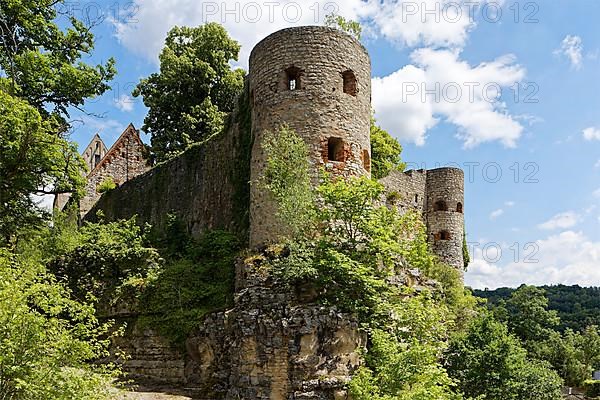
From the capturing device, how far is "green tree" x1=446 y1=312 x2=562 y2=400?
52.7 feet

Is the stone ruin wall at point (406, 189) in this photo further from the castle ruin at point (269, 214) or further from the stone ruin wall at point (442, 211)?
the castle ruin at point (269, 214)

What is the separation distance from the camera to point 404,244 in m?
17.2

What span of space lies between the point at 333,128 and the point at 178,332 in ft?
23.9

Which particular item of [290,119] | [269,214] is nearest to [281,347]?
[269,214]

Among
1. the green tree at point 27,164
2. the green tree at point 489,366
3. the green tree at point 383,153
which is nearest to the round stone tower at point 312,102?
the green tree at point 27,164

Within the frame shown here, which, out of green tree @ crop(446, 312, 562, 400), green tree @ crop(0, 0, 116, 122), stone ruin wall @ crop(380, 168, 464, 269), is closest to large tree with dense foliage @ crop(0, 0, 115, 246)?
green tree @ crop(0, 0, 116, 122)

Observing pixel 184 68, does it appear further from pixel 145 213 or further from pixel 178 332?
pixel 178 332

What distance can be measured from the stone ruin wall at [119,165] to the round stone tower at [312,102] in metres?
16.7

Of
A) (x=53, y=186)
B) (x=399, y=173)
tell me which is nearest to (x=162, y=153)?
(x=399, y=173)

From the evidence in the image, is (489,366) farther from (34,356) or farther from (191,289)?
(34,356)

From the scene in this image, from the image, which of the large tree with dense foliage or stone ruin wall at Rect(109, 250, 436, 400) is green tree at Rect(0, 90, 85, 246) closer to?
the large tree with dense foliage

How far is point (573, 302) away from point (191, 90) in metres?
61.2

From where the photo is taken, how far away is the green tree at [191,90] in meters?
30.7

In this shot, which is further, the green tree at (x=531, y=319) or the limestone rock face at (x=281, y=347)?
the green tree at (x=531, y=319)
